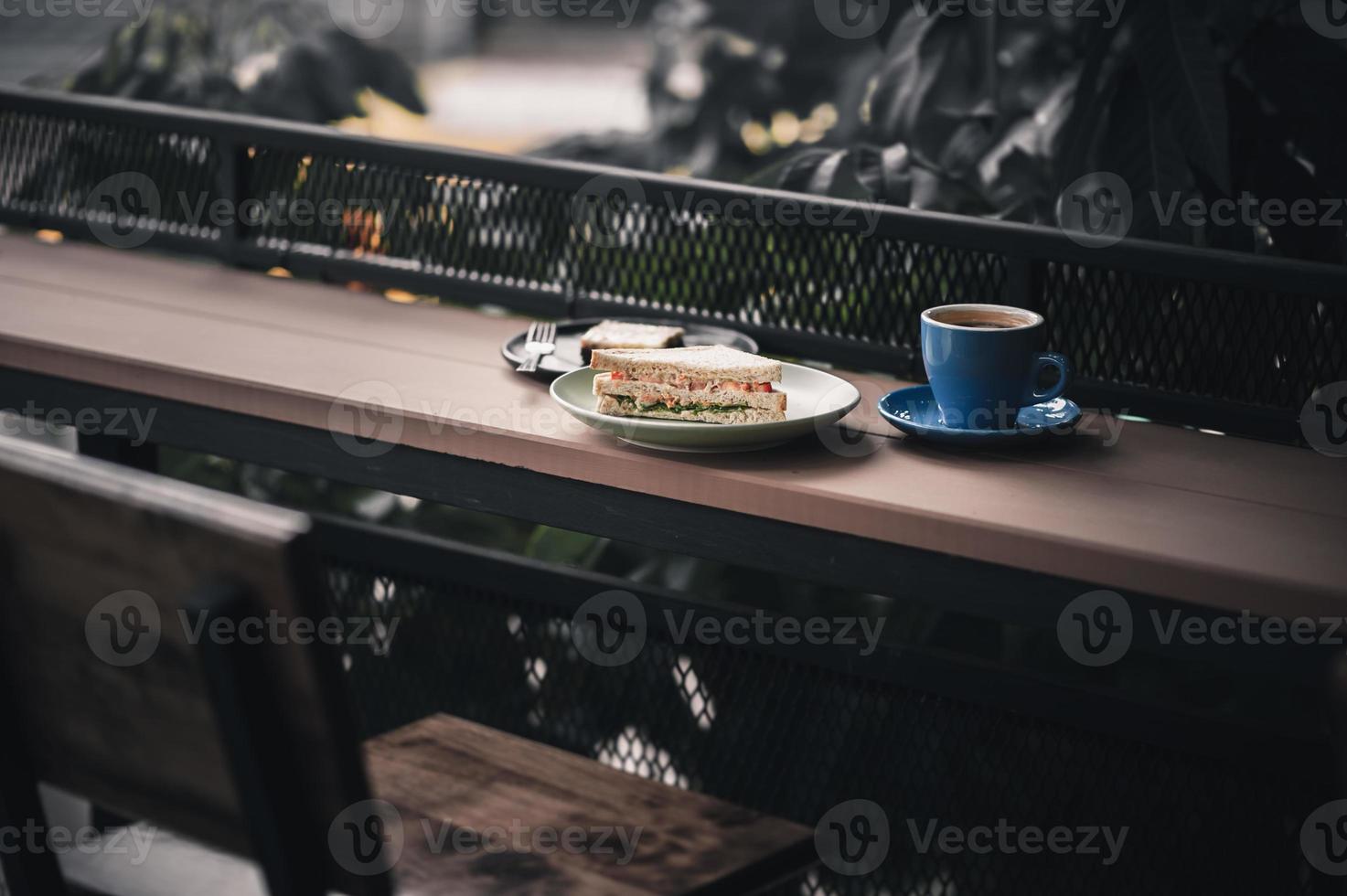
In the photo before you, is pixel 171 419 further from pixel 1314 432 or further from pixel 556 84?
pixel 556 84

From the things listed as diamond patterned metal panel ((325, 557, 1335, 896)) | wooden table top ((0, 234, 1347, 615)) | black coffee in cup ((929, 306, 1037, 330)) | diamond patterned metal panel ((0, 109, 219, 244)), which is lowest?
diamond patterned metal panel ((325, 557, 1335, 896))

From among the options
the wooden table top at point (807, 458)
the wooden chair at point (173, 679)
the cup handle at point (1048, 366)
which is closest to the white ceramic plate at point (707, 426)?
the wooden table top at point (807, 458)

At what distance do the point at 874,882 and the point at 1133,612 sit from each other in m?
0.79

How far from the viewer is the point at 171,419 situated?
150cm

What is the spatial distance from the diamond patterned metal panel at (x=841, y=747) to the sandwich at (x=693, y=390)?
0.41 metres

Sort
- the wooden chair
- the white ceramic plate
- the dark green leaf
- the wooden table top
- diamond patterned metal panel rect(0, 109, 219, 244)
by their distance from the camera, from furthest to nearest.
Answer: diamond patterned metal panel rect(0, 109, 219, 244)
the dark green leaf
the white ceramic plate
the wooden table top
the wooden chair

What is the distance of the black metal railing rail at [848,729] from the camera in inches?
55.9

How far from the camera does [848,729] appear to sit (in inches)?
64.2

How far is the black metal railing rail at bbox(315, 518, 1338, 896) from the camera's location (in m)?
1.42

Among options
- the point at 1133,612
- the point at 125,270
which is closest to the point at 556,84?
the point at 125,270

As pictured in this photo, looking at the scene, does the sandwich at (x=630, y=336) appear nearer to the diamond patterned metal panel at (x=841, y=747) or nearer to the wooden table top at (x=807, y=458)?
the wooden table top at (x=807, y=458)

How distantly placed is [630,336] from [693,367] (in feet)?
0.81

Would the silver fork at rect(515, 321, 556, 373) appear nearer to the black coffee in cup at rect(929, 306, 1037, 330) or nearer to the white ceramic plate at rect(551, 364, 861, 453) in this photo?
the white ceramic plate at rect(551, 364, 861, 453)

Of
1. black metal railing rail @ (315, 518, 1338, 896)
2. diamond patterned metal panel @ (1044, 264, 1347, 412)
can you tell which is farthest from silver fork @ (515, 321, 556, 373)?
diamond patterned metal panel @ (1044, 264, 1347, 412)
